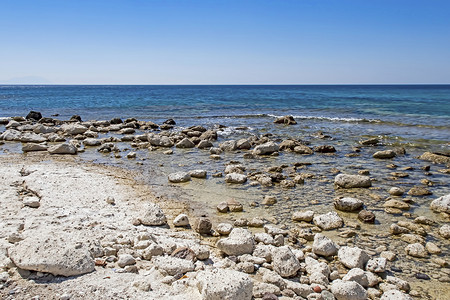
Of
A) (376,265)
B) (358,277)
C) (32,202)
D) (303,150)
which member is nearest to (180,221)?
(32,202)

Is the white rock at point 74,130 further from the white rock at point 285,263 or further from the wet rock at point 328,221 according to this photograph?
the white rock at point 285,263

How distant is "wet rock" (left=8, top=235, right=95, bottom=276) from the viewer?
4.31 metres

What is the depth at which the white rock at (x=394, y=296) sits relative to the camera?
14.3ft

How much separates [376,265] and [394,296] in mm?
911

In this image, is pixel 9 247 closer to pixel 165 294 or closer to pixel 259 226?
pixel 165 294

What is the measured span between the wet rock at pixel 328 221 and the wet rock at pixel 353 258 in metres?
1.34

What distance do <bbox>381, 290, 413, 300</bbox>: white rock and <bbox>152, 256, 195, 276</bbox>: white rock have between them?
2599 millimetres

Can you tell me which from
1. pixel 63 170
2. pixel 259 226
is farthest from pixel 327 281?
pixel 63 170

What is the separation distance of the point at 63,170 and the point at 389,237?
896 cm

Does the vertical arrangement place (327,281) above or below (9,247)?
below

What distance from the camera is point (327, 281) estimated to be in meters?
4.85

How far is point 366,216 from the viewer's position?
7320mm

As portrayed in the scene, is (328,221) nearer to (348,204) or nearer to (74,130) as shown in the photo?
(348,204)

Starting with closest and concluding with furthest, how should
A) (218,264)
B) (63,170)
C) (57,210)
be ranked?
(218,264)
(57,210)
(63,170)
